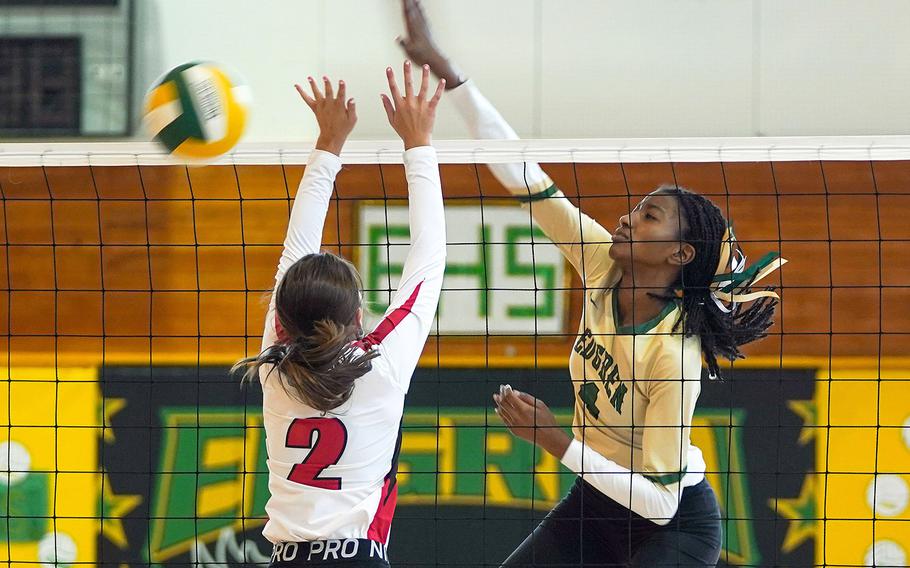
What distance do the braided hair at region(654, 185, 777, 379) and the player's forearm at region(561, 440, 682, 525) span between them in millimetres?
416

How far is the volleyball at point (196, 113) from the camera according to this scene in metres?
2.61

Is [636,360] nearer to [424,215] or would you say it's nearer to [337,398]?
[424,215]

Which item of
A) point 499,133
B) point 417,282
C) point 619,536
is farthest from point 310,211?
point 619,536

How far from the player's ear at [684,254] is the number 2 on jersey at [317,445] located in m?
1.08

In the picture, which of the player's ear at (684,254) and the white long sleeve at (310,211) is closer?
the white long sleeve at (310,211)

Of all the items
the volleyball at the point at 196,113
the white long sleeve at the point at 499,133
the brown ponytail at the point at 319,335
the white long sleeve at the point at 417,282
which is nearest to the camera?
the brown ponytail at the point at 319,335

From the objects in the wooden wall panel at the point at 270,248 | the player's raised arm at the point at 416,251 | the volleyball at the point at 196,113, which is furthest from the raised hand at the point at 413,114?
the wooden wall panel at the point at 270,248

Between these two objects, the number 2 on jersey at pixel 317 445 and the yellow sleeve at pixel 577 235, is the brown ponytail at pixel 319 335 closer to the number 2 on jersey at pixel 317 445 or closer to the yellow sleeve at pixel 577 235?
the number 2 on jersey at pixel 317 445

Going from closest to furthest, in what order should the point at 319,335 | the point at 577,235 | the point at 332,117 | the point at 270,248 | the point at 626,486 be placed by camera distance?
the point at 319,335
the point at 332,117
the point at 626,486
the point at 577,235
the point at 270,248

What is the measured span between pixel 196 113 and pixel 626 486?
146 centimetres

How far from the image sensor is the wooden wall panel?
5.06 meters

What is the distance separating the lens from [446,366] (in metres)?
5.21

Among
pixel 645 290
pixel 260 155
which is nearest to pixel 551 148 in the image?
pixel 645 290

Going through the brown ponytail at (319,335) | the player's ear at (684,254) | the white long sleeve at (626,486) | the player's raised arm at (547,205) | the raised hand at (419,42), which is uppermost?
the raised hand at (419,42)
